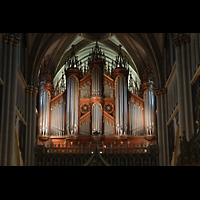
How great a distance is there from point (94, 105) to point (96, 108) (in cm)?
21

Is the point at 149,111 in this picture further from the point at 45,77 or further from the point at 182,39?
the point at 182,39

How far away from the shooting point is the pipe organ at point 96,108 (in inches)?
811

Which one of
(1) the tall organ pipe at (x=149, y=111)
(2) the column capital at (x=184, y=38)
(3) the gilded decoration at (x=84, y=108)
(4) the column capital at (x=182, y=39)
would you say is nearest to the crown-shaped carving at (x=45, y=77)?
(3) the gilded decoration at (x=84, y=108)

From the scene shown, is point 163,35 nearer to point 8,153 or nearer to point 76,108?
point 76,108

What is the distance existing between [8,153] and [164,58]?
32.7ft

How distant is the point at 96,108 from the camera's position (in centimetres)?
2130

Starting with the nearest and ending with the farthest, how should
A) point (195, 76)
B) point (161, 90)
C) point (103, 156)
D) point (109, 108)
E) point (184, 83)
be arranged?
1. point (195, 76)
2. point (184, 83)
3. point (103, 156)
4. point (161, 90)
5. point (109, 108)

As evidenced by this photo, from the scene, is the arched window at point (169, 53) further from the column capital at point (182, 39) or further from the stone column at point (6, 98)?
the stone column at point (6, 98)

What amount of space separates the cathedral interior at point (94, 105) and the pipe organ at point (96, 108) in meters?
0.06

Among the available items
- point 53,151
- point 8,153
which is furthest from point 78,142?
point 8,153

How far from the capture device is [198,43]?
12.5 metres

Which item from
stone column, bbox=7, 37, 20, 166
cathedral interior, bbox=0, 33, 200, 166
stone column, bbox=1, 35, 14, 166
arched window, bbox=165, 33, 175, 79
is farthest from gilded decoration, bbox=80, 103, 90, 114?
stone column, bbox=1, 35, 14, 166

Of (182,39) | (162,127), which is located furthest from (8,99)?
(162,127)

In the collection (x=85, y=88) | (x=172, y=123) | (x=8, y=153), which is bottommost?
(x=8, y=153)
